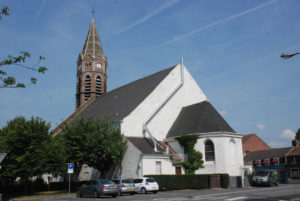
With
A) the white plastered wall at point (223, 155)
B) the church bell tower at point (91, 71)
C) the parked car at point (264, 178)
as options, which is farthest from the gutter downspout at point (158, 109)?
the church bell tower at point (91, 71)

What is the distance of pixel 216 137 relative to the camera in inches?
1057

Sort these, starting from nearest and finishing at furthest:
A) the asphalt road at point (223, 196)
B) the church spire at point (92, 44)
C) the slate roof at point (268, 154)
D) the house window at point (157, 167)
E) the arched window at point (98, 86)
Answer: the asphalt road at point (223, 196) → the house window at point (157, 167) → the arched window at point (98, 86) → the church spire at point (92, 44) → the slate roof at point (268, 154)

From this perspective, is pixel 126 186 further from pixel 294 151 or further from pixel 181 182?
pixel 294 151

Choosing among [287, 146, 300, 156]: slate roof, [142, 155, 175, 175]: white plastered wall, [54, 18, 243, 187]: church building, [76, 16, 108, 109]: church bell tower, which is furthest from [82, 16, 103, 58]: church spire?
[287, 146, 300, 156]: slate roof

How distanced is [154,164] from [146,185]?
436 cm

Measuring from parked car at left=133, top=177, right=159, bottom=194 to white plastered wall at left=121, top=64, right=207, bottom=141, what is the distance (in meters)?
7.72

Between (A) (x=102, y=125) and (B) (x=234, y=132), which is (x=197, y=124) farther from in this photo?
(A) (x=102, y=125)

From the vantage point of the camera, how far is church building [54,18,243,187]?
87.1 feet

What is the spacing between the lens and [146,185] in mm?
21781

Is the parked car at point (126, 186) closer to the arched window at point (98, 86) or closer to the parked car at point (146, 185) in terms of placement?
the parked car at point (146, 185)

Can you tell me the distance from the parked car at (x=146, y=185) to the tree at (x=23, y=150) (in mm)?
8424

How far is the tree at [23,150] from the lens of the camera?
23.7 m

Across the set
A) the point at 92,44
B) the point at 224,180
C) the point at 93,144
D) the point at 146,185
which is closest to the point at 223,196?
the point at 146,185

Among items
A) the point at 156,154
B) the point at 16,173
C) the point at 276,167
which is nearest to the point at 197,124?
the point at 156,154
